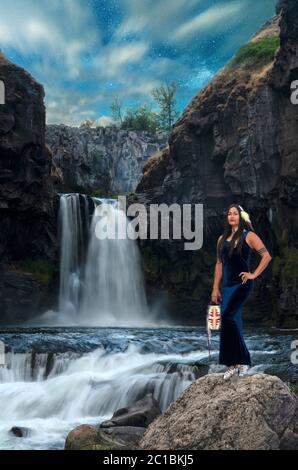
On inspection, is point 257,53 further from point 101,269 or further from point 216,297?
point 216,297

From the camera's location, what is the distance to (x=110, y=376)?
17.3m

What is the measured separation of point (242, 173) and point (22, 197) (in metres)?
16.0

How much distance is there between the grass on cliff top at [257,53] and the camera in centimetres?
4284

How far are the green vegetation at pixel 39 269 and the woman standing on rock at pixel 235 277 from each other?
31.7m

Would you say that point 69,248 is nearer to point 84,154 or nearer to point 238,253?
point 84,154

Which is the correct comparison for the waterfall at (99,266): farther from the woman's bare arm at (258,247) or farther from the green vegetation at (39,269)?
the woman's bare arm at (258,247)

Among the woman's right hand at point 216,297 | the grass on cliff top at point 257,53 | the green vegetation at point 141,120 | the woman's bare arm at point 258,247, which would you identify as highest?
the green vegetation at point 141,120

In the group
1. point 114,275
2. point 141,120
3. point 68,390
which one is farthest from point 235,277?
point 141,120

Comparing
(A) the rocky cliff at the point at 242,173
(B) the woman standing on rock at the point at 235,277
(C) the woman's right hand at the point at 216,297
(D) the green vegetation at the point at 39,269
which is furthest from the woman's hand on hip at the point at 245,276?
(D) the green vegetation at the point at 39,269

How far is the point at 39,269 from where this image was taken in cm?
3959

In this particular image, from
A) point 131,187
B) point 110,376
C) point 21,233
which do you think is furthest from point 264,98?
point 131,187

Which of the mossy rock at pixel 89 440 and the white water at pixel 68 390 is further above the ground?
the mossy rock at pixel 89 440

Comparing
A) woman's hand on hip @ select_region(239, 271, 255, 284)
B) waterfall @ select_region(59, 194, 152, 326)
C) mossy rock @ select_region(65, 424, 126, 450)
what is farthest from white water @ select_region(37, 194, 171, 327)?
woman's hand on hip @ select_region(239, 271, 255, 284)

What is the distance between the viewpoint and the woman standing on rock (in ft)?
26.0
